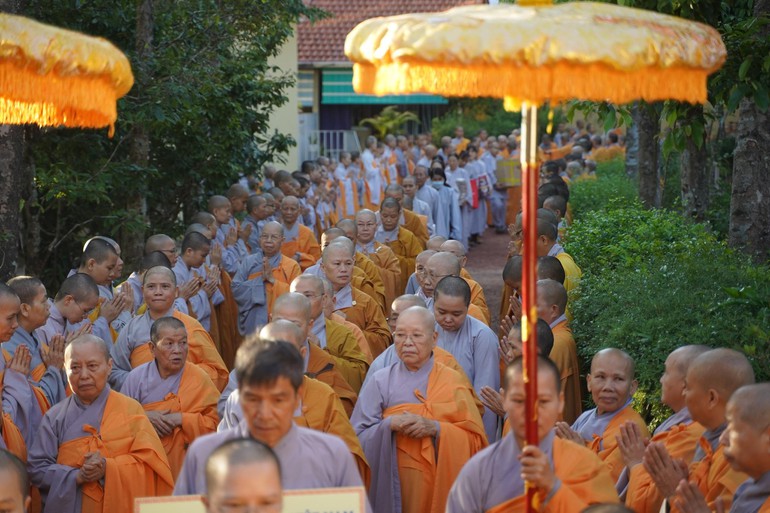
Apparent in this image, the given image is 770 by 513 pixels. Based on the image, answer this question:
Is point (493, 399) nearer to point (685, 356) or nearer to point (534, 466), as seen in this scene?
point (685, 356)

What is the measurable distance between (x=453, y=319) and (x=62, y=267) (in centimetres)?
755

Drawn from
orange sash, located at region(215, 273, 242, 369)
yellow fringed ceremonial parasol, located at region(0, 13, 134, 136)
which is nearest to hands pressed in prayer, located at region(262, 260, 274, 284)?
orange sash, located at region(215, 273, 242, 369)

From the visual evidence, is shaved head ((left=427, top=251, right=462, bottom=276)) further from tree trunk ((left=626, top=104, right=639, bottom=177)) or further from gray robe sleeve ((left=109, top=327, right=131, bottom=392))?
tree trunk ((left=626, top=104, right=639, bottom=177))

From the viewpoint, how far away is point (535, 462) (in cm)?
479

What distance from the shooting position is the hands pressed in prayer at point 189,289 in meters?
11.6

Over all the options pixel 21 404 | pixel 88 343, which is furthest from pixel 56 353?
pixel 88 343

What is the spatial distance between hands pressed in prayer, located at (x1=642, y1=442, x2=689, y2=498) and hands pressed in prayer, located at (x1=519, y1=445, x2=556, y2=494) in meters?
0.89

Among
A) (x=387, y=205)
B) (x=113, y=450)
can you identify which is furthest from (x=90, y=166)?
(x=113, y=450)

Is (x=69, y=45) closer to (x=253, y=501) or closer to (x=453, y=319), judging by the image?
(x=253, y=501)

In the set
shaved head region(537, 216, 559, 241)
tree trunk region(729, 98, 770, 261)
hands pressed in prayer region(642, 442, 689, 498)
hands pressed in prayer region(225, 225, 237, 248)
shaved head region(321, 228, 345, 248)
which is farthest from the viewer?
hands pressed in prayer region(225, 225, 237, 248)

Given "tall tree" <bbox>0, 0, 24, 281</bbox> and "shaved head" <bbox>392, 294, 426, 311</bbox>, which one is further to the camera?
"tall tree" <bbox>0, 0, 24, 281</bbox>

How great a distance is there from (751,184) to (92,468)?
658 centimetres

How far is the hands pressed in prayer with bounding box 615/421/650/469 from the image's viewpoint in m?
6.22

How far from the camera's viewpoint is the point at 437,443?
303 inches
